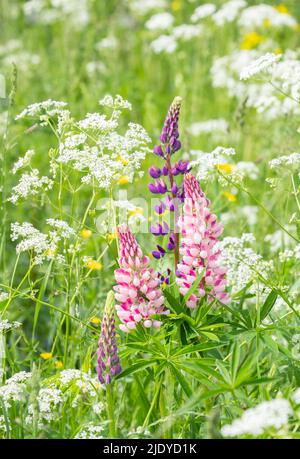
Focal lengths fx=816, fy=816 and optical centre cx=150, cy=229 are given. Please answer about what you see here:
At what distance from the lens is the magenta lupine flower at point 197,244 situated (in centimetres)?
256

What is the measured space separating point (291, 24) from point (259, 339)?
4323 millimetres

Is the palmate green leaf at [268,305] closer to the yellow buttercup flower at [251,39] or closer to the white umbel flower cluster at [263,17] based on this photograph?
the white umbel flower cluster at [263,17]

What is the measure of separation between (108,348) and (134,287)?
9.5 inches

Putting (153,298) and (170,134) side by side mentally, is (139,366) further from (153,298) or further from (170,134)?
(170,134)

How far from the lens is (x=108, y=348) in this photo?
7.80 feet

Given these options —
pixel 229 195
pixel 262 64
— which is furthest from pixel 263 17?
pixel 262 64

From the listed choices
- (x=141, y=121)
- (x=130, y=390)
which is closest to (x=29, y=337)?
(x=130, y=390)

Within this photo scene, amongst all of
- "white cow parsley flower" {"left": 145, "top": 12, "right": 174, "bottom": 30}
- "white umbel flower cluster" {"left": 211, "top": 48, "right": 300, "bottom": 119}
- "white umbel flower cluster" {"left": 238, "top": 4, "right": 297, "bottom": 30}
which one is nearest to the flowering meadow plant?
"white umbel flower cluster" {"left": 211, "top": 48, "right": 300, "bottom": 119}

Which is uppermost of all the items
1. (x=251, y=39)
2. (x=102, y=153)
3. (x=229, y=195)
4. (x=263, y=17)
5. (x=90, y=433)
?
(x=251, y=39)

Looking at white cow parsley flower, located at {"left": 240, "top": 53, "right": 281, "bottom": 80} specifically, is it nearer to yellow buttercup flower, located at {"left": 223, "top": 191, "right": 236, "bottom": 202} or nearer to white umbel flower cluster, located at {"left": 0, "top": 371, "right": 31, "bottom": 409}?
yellow buttercup flower, located at {"left": 223, "top": 191, "right": 236, "bottom": 202}

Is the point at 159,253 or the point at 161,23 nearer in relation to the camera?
the point at 159,253

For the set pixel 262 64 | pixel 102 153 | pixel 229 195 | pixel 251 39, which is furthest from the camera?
pixel 251 39

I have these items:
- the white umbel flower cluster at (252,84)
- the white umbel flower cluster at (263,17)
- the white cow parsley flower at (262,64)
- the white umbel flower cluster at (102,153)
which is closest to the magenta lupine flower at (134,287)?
the white umbel flower cluster at (102,153)

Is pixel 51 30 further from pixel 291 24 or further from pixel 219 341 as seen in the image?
pixel 219 341
